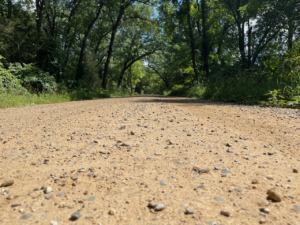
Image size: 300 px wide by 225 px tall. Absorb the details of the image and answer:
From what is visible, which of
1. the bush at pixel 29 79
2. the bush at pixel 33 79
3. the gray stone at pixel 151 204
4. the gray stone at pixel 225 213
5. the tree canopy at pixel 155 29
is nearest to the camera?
the gray stone at pixel 225 213

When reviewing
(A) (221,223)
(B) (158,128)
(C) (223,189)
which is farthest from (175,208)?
(B) (158,128)

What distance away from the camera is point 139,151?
2.52 m

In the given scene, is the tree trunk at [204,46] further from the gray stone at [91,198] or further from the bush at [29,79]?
the gray stone at [91,198]

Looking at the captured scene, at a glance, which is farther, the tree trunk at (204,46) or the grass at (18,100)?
the tree trunk at (204,46)

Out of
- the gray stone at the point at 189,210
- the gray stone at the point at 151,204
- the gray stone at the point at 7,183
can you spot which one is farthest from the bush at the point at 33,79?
the gray stone at the point at 189,210

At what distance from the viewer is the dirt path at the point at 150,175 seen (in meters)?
1.42

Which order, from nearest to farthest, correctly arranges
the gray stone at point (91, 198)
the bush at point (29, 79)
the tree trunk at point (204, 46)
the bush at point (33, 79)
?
the gray stone at point (91, 198), the bush at point (29, 79), the bush at point (33, 79), the tree trunk at point (204, 46)

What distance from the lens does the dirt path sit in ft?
4.67

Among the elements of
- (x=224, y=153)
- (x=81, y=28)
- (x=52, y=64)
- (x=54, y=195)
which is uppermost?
(x=81, y=28)

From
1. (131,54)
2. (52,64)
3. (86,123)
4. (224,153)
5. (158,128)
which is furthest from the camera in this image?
(131,54)

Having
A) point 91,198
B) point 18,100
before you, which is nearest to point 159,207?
point 91,198

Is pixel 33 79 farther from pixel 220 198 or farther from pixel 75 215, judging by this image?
pixel 220 198

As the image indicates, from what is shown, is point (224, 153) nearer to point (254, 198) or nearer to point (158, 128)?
point (254, 198)

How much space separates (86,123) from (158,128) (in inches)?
56.2
